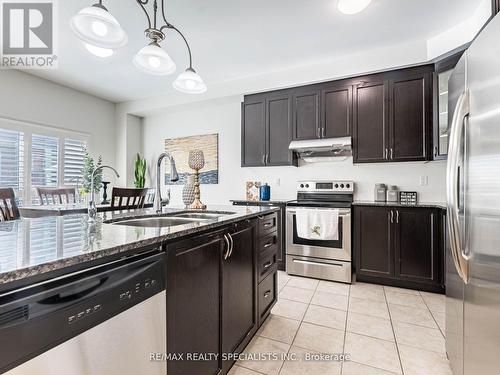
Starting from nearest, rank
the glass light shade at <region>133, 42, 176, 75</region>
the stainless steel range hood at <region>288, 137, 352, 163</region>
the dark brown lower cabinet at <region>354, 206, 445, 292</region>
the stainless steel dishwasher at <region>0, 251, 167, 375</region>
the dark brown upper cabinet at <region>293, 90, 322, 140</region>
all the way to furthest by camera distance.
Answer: the stainless steel dishwasher at <region>0, 251, 167, 375</region>, the glass light shade at <region>133, 42, 176, 75</region>, the dark brown lower cabinet at <region>354, 206, 445, 292</region>, the stainless steel range hood at <region>288, 137, 352, 163</region>, the dark brown upper cabinet at <region>293, 90, 322, 140</region>

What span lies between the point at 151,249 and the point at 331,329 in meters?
1.77

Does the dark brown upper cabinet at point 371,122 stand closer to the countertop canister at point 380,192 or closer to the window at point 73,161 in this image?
the countertop canister at point 380,192

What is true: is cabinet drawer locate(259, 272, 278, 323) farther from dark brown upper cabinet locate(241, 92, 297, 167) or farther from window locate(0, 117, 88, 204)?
window locate(0, 117, 88, 204)

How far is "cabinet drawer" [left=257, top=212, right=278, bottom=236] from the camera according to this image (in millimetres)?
1960

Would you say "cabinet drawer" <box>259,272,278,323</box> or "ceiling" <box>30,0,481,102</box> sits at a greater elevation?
"ceiling" <box>30,0,481,102</box>

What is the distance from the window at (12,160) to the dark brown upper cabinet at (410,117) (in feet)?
16.6

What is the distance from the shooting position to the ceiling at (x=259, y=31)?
2365mm

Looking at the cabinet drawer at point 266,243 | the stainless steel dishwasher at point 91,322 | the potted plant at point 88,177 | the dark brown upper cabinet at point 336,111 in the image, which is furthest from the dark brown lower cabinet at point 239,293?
the potted plant at point 88,177

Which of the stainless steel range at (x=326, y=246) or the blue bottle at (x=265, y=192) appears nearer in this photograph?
the stainless steel range at (x=326, y=246)

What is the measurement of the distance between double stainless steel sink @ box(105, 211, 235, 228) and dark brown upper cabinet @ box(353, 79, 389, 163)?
7.07 ft

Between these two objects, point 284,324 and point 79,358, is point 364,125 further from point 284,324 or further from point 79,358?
point 79,358

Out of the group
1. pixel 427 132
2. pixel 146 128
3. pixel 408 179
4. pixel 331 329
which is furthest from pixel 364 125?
pixel 146 128

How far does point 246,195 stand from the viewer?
14.1 ft

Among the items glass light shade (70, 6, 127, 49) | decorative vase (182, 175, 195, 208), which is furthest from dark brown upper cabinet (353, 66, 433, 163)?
glass light shade (70, 6, 127, 49)
